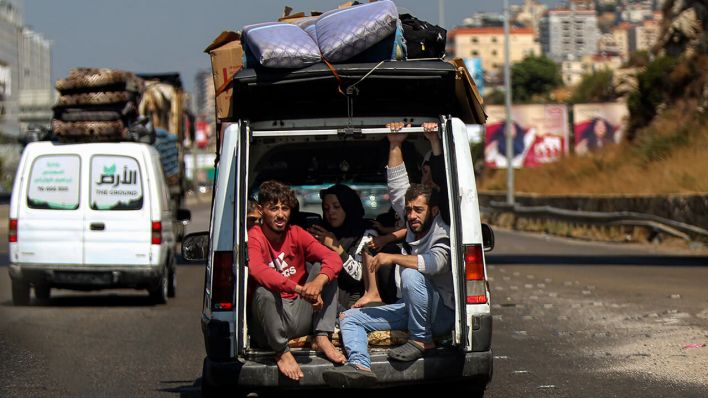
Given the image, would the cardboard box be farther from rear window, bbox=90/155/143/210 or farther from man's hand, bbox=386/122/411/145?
rear window, bbox=90/155/143/210

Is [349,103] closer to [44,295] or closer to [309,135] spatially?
[309,135]

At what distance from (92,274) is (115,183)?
45.8 inches

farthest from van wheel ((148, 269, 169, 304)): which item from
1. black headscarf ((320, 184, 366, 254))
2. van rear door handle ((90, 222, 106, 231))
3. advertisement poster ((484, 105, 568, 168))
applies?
advertisement poster ((484, 105, 568, 168))

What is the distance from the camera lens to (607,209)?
113 ft

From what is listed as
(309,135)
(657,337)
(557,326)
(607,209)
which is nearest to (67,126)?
(557,326)

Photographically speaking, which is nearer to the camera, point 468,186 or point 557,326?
point 468,186

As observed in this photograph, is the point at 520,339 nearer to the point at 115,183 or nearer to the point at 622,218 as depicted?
the point at 115,183

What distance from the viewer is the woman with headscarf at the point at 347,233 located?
9.11m

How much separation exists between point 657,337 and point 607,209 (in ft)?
73.0

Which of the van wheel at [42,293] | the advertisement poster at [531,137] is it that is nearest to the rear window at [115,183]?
the van wheel at [42,293]

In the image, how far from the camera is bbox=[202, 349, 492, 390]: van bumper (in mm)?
7762

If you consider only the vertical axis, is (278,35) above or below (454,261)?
above

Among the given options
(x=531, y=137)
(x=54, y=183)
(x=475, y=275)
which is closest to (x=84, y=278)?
(x=54, y=183)

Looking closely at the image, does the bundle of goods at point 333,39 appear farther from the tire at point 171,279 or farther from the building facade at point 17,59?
the building facade at point 17,59
